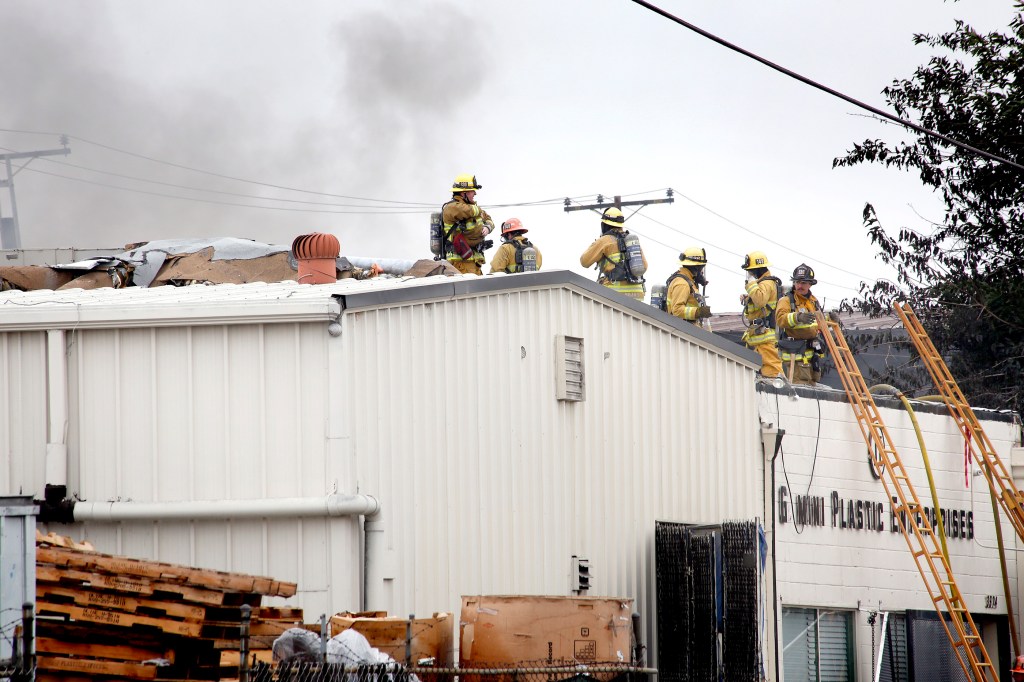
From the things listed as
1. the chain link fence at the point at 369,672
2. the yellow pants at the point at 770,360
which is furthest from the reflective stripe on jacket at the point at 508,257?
the chain link fence at the point at 369,672

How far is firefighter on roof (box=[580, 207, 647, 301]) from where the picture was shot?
19.6 m

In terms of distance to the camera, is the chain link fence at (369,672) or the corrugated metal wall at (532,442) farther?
the corrugated metal wall at (532,442)

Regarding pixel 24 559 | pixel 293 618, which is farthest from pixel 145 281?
pixel 24 559

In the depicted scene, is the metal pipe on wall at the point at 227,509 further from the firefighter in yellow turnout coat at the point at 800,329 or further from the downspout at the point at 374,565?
the firefighter in yellow turnout coat at the point at 800,329

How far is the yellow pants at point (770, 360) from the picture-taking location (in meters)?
19.4

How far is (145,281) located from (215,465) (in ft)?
19.8

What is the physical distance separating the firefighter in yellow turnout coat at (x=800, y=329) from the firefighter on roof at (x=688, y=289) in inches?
43.2

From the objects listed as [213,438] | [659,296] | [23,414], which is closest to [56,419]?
[23,414]

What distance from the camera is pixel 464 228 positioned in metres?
19.7

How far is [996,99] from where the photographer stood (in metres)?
21.8

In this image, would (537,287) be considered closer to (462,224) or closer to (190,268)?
(462,224)

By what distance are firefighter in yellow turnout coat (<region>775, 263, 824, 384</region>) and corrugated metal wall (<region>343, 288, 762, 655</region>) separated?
104 inches

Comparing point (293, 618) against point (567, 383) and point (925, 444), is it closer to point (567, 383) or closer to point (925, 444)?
point (567, 383)

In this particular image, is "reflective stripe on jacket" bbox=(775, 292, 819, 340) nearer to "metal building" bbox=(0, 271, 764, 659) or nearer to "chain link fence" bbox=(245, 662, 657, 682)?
"metal building" bbox=(0, 271, 764, 659)
